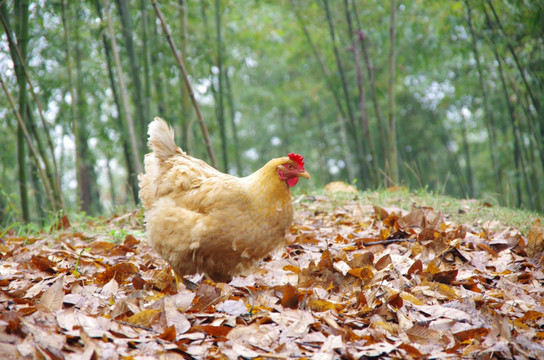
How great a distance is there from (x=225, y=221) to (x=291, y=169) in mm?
604

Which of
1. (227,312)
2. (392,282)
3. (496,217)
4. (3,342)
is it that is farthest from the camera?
(496,217)

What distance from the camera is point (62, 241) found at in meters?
3.85

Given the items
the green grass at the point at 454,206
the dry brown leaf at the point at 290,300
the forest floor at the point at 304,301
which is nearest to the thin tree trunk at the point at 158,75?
the green grass at the point at 454,206

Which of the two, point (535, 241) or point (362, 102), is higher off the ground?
point (362, 102)

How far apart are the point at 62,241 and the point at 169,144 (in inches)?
53.3

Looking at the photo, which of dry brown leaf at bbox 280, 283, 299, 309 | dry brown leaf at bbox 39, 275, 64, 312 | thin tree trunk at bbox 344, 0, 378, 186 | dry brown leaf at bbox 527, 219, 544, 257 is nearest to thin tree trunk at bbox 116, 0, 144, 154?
dry brown leaf at bbox 39, 275, 64, 312

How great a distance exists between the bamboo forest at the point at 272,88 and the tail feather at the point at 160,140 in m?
0.76

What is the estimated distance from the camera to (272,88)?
1339 cm

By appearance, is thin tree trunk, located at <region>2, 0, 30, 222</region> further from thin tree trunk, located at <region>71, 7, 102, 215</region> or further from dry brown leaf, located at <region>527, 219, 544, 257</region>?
dry brown leaf, located at <region>527, 219, 544, 257</region>

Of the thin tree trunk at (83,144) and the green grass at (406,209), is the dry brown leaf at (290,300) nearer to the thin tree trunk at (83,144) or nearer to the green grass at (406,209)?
the green grass at (406,209)

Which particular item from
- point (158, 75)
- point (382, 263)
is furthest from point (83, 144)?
point (382, 263)

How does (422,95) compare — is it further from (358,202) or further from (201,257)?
(201,257)

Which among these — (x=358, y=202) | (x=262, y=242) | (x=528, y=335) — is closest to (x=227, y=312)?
(x=262, y=242)

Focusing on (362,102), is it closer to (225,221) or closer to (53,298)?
(225,221)
